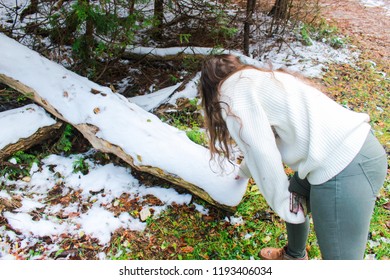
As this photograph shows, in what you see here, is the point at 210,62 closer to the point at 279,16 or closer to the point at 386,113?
the point at 386,113

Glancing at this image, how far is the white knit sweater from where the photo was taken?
5.15ft

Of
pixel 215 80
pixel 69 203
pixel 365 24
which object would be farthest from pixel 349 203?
pixel 365 24

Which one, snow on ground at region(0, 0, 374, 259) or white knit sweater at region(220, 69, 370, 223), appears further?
snow on ground at region(0, 0, 374, 259)

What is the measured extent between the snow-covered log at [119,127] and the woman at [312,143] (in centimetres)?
101

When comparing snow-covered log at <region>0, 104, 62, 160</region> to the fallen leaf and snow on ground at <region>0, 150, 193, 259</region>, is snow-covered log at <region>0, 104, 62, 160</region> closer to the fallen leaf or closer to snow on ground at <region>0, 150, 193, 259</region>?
snow on ground at <region>0, 150, 193, 259</region>

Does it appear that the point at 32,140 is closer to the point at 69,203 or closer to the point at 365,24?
the point at 69,203

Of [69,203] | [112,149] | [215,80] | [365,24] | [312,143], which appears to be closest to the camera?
[312,143]

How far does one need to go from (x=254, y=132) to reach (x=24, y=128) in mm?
2369

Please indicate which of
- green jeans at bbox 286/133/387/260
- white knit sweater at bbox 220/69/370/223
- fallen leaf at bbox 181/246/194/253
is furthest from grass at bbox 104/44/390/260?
white knit sweater at bbox 220/69/370/223

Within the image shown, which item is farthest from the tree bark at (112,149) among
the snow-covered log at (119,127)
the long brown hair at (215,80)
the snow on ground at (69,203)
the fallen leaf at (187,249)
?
the long brown hair at (215,80)

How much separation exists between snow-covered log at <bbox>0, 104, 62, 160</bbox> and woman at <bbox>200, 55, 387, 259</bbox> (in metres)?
2.07

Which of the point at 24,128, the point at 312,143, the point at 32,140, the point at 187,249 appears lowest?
the point at 187,249

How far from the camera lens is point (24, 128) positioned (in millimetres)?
3148

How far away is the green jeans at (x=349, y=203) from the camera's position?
157 cm
